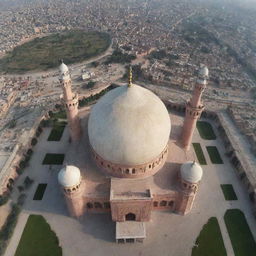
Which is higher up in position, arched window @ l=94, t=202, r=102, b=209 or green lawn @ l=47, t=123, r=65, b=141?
arched window @ l=94, t=202, r=102, b=209

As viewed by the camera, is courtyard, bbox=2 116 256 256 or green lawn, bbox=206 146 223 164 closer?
courtyard, bbox=2 116 256 256

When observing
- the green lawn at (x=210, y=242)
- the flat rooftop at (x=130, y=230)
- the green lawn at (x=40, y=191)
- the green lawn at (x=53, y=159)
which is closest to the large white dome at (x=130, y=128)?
the flat rooftop at (x=130, y=230)

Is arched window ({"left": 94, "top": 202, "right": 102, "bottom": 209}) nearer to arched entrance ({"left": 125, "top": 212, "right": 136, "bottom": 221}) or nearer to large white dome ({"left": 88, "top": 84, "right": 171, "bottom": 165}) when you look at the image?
arched entrance ({"left": 125, "top": 212, "right": 136, "bottom": 221})

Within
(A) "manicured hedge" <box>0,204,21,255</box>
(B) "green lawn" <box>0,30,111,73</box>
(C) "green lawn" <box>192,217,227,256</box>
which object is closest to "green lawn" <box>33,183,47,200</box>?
(A) "manicured hedge" <box>0,204,21,255</box>

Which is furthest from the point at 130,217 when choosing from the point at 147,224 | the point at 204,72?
the point at 204,72

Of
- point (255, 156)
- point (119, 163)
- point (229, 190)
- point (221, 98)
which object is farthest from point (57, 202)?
point (221, 98)

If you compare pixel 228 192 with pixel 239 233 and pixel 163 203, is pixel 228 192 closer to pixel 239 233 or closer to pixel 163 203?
pixel 239 233
